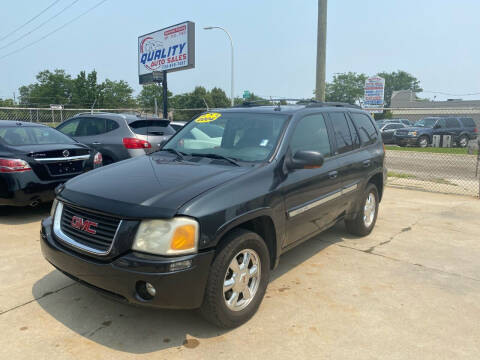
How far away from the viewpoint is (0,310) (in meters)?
3.11

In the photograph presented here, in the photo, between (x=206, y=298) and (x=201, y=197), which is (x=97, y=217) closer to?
(x=201, y=197)

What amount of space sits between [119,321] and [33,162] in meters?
3.37

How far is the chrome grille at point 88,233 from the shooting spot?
264cm

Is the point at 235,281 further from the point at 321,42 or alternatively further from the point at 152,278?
the point at 321,42

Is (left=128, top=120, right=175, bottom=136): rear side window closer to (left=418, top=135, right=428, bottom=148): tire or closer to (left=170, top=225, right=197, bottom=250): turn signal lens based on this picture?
(left=170, top=225, right=197, bottom=250): turn signal lens

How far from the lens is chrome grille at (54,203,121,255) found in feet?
8.68

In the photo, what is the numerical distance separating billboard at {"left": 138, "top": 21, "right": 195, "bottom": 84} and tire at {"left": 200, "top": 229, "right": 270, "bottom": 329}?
13.8 m

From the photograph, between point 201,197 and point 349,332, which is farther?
point 349,332

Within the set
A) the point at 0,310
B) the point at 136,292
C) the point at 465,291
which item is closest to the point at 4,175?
the point at 0,310

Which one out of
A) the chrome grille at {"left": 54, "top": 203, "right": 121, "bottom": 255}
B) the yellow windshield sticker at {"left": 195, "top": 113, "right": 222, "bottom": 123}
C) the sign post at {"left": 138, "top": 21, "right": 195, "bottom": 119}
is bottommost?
→ the chrome grille at {"left": 54, "top": 203, "right": 121, "bottom": 255}

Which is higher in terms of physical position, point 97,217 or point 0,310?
point 97,217

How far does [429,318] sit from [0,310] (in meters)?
3.55

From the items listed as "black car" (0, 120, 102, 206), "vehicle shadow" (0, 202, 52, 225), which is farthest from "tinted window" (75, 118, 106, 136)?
"vehicle shadow" (0, 202, 52, 225)

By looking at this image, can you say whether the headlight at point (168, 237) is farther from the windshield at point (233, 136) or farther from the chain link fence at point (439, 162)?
Answer: the chain link fence at point (439, 162)
